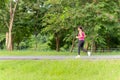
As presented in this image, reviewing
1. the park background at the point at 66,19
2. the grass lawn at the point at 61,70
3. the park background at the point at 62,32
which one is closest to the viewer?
the grass lawn at the point at 61,70

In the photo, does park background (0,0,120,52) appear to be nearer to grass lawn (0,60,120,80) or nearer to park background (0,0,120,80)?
park background (0,0,120,80)

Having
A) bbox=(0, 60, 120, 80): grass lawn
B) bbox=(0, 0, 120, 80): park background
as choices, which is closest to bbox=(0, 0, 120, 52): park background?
bbox=(0, 0, 120, 80): park background

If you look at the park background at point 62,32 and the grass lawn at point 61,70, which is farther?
the park background at point 62,32

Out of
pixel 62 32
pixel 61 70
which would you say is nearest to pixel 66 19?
pixel 62 32

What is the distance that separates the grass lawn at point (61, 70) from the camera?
11.0 meters

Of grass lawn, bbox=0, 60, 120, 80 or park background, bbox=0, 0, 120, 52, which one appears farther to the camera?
park background, bbox=0, 0, 120, 52

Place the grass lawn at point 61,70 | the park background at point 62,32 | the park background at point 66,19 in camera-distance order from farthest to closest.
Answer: the park background at point 66,19 → the park background at point 62,32 → the grass lawn at point 61,70

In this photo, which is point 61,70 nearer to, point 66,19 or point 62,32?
point 66,19

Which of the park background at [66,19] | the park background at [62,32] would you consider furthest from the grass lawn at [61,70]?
the park background at [66,19]

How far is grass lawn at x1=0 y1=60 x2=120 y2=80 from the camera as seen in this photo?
1098 cm

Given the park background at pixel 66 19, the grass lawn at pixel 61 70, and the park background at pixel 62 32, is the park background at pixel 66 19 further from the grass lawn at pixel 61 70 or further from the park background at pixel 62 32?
the grass lawn at pixel 61 70

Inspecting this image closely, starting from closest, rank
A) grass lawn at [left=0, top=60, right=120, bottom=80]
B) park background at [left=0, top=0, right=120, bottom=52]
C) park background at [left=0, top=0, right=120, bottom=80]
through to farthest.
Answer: grass lawn at [left=0, top=60, right=120, bottom=80] < park background at [left=0, top=0, right=120, bottom=80] < park background at [left=0, top=0, right=120, bottom=52]

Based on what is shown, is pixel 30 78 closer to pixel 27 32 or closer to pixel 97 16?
pixel 97 16

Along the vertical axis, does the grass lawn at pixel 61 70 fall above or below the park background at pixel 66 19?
below
